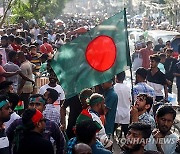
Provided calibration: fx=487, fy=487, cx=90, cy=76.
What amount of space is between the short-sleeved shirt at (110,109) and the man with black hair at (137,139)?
2.02 m

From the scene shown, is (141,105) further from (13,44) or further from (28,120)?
(13,44)

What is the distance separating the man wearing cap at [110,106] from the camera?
6.82 m

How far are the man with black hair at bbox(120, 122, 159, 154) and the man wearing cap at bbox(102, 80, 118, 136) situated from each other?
200 cm

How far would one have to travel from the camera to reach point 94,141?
473 cm

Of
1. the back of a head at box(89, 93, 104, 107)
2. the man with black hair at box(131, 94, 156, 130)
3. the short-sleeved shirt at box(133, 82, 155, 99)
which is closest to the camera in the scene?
the back of a head at box(89, 93, 104, 107)

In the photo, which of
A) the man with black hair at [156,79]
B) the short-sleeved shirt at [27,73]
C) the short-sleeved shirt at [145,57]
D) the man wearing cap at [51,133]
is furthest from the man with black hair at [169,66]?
the man wearing cap at [51,133]

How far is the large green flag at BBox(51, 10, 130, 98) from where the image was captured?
20.1ft

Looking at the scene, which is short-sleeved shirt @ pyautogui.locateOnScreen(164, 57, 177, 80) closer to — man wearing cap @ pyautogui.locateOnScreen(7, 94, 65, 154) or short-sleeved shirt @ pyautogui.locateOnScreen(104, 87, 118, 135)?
short-sleeved shirt @ pyautogui.locateOnScreen(104, 87, 118, 135)

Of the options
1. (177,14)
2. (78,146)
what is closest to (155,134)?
(78,146)

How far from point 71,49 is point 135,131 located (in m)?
1.79

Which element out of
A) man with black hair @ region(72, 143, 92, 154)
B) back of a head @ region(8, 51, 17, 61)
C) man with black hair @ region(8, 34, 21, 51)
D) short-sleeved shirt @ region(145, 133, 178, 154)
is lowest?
short-sleeved shirt @ region(145, 133, 178, 154)

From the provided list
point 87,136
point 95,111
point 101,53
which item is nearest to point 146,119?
point 95,111

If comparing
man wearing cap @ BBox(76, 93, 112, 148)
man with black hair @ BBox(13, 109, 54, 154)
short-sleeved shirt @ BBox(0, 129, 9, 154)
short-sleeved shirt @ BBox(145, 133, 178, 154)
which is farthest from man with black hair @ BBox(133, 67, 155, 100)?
short-sleeved shirt @ BBox(0, 129, 9, 154)

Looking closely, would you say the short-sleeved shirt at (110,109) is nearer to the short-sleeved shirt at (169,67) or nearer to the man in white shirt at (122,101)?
the man in white shirt at (122,101)
